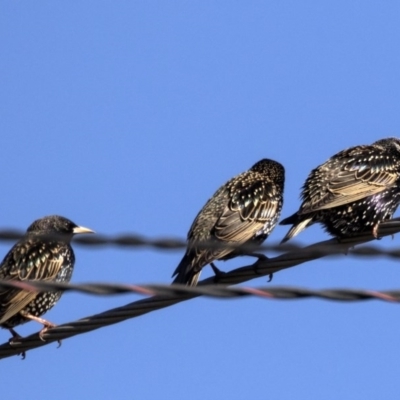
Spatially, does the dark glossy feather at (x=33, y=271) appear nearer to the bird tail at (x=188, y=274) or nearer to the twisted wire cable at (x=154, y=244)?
the bird tail at (x=188, y=274)

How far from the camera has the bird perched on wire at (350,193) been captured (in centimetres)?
1092

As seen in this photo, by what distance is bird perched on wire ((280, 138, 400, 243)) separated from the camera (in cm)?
1092

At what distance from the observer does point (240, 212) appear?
11227 mm

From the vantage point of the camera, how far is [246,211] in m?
11.2

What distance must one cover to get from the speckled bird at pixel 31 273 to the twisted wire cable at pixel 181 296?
878 millimetres

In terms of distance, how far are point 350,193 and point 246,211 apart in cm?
88

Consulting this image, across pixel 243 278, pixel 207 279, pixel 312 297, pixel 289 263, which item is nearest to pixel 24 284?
pixel 312 297

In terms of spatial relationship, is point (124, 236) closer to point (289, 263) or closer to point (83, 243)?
point (83, 243)

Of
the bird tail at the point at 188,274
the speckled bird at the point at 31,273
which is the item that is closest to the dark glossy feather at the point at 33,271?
the speckled bird at the point at 31,273

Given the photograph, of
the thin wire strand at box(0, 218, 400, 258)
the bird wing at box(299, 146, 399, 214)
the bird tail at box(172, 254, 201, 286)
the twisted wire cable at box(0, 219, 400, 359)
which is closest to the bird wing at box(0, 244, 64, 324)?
the twisted wire cable at box(0, 219, 400, 359)

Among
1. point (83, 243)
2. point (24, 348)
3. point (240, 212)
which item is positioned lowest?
point (24, 348)

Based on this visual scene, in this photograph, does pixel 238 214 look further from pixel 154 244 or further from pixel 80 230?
pixel 154 244

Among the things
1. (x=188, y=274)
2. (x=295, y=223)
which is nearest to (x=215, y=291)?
(x=188, y=274)

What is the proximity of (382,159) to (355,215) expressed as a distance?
847 millimetres
